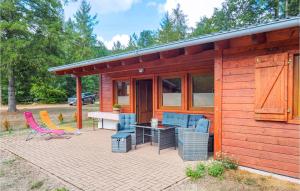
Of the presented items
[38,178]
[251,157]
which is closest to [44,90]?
[38,178]

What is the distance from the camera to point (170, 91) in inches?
270

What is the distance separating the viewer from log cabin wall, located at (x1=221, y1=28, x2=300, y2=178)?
3432mm

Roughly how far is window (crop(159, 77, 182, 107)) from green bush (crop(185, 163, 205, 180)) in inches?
110

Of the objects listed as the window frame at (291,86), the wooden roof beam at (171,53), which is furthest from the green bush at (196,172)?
the wooden roof beam at (171,53)

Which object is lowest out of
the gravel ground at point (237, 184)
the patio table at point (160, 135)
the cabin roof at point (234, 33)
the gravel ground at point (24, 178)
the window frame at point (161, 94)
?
the gravel ground at point (24, 178)

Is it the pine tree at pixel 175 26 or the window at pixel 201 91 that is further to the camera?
the pine tree at pixel 175 26

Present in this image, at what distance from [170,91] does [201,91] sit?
3.62 feet

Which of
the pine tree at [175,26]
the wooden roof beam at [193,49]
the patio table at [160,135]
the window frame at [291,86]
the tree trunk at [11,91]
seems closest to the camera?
the window frame at [291,86]

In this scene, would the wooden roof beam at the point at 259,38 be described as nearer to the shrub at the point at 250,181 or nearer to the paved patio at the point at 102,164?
the shrub at the point at 250,181

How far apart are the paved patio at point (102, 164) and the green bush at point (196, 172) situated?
0.38ft

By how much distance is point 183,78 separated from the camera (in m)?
6.36

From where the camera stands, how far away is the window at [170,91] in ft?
21.6

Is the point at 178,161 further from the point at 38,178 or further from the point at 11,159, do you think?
the point at 11,159

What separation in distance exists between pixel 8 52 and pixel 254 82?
46.2ft
